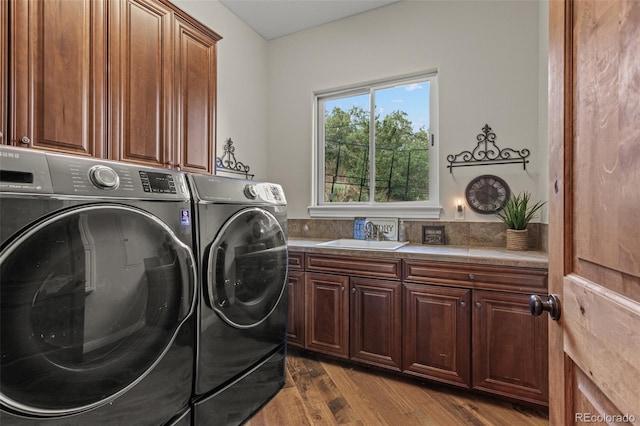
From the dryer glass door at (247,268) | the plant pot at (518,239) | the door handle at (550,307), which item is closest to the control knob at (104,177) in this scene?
the dryer glass door at (247,268)

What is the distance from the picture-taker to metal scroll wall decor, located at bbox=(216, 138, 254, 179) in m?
2.67

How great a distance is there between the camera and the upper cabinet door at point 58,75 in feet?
3.84

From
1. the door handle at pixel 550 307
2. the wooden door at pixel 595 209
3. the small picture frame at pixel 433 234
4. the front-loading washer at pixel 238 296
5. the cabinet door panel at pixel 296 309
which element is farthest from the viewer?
the small picture frame at pixel 433 234

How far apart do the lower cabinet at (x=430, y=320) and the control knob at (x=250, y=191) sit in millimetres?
807

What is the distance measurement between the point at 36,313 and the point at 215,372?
0.80m

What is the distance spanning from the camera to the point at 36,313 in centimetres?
89

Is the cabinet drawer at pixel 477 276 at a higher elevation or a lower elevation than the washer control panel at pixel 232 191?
lower

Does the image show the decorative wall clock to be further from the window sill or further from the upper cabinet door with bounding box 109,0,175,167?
the upper cabinet door with bounding box 109,0,175,167

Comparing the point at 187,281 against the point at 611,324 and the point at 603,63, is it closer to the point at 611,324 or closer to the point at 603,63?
the point at 611,324

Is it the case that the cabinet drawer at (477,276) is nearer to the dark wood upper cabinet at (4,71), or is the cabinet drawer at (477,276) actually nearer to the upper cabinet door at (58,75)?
the upper cabinet door at (58,75)

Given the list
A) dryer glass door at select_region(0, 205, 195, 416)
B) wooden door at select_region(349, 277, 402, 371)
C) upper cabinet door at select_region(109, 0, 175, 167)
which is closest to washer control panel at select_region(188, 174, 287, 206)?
dryer glass door at select_region(0, 205, 195, 416)

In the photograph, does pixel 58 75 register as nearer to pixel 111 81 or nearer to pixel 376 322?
pixel 111 81

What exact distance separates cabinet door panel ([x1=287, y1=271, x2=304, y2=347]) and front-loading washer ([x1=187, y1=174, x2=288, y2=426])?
1.26 ft

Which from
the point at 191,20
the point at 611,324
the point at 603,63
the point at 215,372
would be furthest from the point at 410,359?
the point at 191,20
